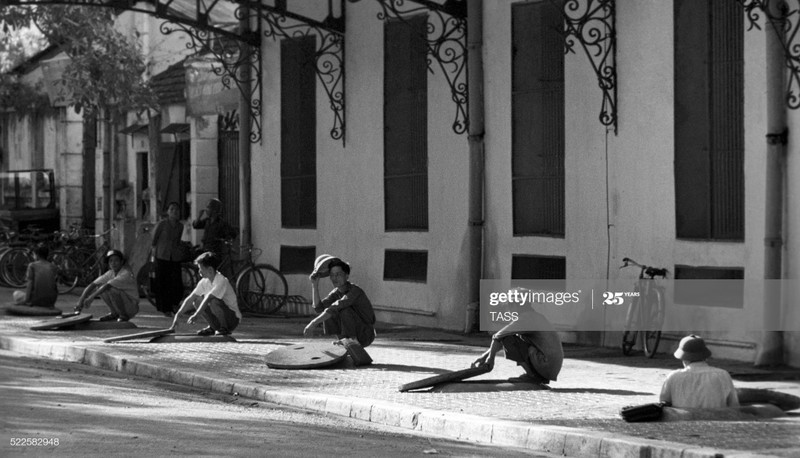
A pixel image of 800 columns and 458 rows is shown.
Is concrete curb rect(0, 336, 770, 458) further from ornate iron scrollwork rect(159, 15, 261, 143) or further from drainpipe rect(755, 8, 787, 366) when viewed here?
ornate iron scrollwork rect(159, 15, 261, 143)

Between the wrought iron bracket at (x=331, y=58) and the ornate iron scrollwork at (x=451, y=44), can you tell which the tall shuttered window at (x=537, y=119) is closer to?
the ornate iron scrollwork at (x=451, y=44)

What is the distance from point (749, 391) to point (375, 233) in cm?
1004

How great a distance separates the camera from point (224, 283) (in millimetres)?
16656

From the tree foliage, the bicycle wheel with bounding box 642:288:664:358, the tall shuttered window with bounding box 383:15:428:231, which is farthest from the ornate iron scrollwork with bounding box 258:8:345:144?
the bicycle wheel with bounding box 642:288:664:358

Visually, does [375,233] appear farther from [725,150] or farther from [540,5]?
[725,150]

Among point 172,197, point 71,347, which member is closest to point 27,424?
point 71,347

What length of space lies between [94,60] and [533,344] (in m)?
15.6

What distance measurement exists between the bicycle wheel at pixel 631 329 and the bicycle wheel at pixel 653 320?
0.39 ft

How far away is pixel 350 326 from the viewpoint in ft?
47.8

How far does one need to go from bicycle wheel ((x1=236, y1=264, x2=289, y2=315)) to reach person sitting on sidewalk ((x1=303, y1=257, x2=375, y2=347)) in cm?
719

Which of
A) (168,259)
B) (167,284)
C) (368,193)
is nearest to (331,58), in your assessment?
(368,193)

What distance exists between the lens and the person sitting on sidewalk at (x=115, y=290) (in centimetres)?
1827

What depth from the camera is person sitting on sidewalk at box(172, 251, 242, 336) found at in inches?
647
